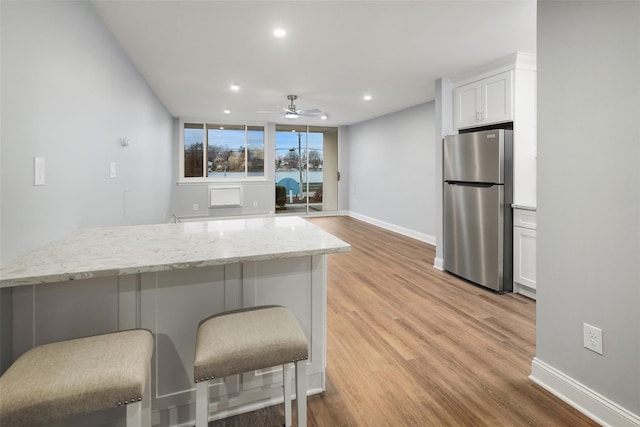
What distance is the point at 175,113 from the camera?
22.7 ft

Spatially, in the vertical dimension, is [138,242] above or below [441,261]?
above

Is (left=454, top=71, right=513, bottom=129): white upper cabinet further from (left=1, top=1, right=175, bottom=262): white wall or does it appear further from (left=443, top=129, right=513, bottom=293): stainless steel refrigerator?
(left=1, top=1, right=175, bottom=262): white wall

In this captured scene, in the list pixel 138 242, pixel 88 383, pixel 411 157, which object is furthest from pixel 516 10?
pixel 411 157

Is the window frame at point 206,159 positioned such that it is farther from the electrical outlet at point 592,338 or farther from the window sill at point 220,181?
the electrical outlet at point 592,338

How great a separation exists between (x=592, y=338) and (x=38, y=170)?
9.51 feet

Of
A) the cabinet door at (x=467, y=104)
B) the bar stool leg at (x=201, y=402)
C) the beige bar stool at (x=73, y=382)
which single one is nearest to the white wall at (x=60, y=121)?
the beige bar stool at (x=73, y=382)

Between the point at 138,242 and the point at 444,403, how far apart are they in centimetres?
183

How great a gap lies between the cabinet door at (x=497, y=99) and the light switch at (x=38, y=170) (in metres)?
3.85

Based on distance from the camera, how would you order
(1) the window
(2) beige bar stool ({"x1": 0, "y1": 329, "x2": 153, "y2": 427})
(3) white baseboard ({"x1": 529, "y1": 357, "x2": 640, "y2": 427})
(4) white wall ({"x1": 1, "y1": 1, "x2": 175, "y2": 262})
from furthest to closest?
(1) the window, (3) white baseboard ({"x1": 529, "y1": 357, "x2": 640, "y2": 427}), (4) white wall ({"x1": 1, "y1": 1, "x2": 175, "y2": 262}), (2) beige bar stool ({"x1": 0, "y1": 329, "x2": 153, "y2": 427})

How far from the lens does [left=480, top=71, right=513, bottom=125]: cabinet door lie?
3354 millimetres

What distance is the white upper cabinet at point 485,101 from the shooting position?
11.1 ft

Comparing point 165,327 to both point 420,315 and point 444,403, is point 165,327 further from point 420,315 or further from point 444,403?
point 420,315

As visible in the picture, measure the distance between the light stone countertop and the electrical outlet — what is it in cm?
130

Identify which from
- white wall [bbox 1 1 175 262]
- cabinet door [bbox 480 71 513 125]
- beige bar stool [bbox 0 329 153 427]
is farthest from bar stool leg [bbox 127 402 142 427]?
cabinet door [bbox 480 71 513 125]
